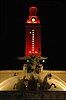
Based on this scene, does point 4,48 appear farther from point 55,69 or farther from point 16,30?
point 55,69

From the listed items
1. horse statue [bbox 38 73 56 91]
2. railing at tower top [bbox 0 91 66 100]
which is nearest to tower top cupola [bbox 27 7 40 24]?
horse statue [bbox 38 73 56 91]

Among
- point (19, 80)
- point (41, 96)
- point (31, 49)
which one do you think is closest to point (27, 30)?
point (31, 49)

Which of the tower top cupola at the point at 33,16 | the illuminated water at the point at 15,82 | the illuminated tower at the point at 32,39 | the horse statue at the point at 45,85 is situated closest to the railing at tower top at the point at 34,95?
the horse statue at the point at 45,85

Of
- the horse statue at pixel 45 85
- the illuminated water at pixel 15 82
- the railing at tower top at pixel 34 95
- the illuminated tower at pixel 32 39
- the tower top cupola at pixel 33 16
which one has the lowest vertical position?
the illuminated water at pixel 15 82

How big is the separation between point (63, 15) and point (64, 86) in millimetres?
3617

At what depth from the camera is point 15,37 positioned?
18625 mm

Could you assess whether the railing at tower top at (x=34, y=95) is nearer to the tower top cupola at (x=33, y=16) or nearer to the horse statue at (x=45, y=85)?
the horse statue at (x=45, y=85)

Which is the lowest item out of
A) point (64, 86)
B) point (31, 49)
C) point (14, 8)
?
point (64, 86)

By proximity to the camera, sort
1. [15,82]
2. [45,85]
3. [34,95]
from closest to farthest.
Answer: [34,95] < [45,85] < [15,82]

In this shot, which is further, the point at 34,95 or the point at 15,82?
the point at 15,82

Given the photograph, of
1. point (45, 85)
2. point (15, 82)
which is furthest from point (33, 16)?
point (45, 85)

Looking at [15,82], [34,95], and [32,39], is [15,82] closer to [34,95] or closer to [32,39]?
[32,39]

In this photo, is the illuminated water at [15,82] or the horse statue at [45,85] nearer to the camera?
the horse statue at [45,85]

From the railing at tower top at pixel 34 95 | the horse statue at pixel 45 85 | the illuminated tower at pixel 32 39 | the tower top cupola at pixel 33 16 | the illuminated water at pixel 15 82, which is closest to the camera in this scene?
the railing at tower top at pixel 34 95
